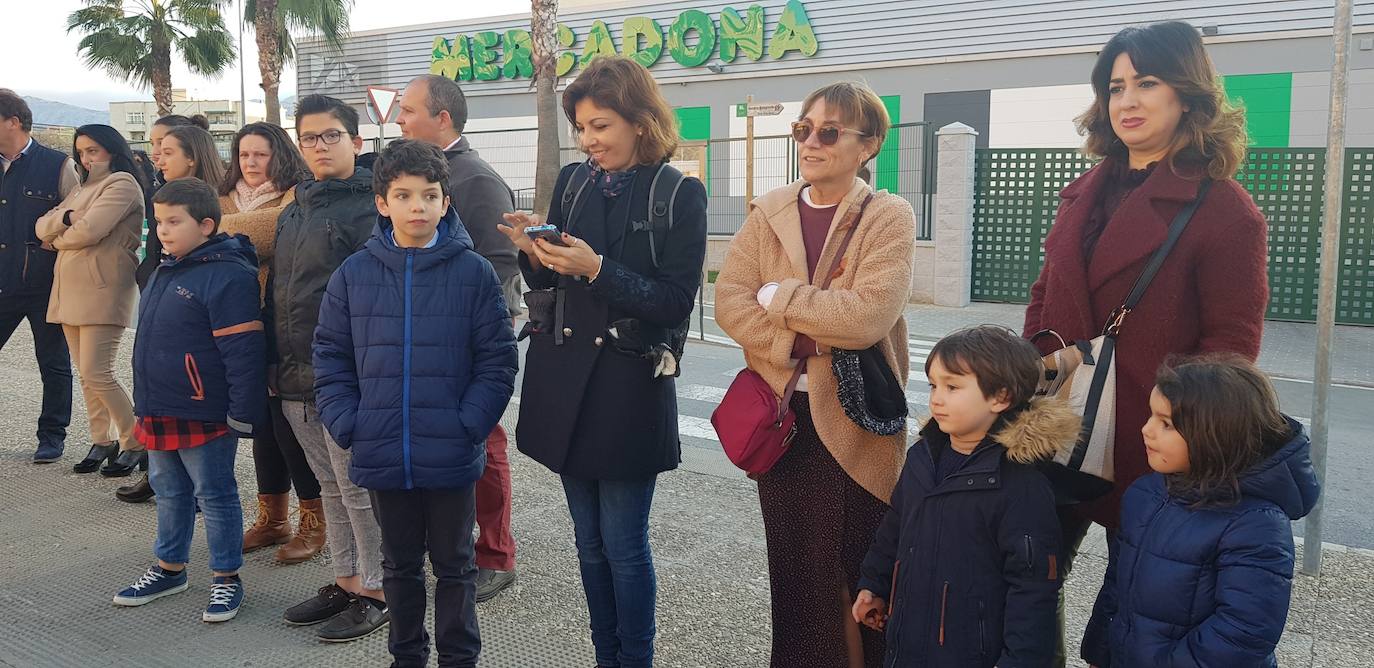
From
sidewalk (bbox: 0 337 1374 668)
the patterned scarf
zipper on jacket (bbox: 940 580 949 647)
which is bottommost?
sidewalk (bbox: 0 337 1374 668)

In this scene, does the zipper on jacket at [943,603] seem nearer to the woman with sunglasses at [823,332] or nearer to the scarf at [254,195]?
the woman with sunglasses at [823,332]

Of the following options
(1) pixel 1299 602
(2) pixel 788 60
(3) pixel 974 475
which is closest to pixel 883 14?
(2) pixel 788 60

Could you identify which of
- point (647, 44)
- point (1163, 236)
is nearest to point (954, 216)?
point (647, 44)

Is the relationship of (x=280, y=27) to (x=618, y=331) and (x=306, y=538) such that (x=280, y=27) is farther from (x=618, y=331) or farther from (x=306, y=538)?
(x=618, y=331)

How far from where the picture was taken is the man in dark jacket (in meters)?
3.42

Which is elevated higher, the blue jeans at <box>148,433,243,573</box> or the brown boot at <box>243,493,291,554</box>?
the blue jeans at <box>148,433,243,573</box>

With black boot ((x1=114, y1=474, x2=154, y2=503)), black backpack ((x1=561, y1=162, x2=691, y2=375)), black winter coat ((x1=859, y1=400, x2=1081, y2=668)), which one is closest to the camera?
black winter coat ((x1=859, y1=400, x2=1081, y2=668))

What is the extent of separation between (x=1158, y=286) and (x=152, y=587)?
3642 millimetres

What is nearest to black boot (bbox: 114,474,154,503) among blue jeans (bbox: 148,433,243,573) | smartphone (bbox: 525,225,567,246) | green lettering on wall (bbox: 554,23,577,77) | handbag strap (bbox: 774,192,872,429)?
blue jeans (bbox: 148,433,243,573)

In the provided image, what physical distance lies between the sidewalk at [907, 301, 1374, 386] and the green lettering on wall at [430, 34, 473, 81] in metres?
14.4

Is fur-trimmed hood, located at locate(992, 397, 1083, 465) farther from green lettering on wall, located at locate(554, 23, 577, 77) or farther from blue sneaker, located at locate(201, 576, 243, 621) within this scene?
green lettering on wall, located at locate(554, 23, 577, 77)

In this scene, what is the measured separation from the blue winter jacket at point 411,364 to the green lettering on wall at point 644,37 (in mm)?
18793

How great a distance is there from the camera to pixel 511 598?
12.3 feet

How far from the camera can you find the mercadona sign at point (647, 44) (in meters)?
19.6
